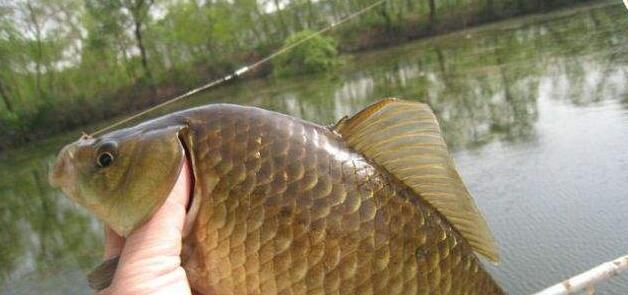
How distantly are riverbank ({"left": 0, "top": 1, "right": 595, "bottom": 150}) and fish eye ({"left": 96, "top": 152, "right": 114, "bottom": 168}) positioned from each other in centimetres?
3330

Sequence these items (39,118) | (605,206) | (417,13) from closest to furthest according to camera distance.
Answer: (605,206) → (39,118) → (417,13)

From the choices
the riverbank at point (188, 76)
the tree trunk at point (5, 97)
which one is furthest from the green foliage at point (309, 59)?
the tree trunk at point (5, 97)

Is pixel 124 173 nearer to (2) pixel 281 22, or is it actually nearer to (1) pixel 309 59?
(1) pixel 309 59

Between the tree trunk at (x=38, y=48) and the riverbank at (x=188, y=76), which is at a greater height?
the tree trunk at (x=38, y=48)

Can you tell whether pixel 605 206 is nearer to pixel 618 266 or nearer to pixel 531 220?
pixel 531 220

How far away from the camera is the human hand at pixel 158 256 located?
5.35 feet

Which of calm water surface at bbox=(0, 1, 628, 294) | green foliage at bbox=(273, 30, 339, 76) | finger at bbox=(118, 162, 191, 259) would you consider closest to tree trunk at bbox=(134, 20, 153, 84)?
green foliage at bbox=(273, 30, 339, 76)

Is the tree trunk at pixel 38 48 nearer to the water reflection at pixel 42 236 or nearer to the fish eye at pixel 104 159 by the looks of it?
the water reflection at pixel 42 236

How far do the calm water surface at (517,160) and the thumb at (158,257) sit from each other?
513cm

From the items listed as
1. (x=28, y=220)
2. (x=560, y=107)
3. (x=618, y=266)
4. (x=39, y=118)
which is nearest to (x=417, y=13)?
(x=39, y=118)

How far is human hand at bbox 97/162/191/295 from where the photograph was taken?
163 cm

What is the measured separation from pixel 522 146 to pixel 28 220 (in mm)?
11049

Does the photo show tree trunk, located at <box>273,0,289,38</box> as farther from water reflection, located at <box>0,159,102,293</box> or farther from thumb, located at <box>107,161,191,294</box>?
thumb, located at <box>107,161,191,294</box>

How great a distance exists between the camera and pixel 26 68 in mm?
39438
